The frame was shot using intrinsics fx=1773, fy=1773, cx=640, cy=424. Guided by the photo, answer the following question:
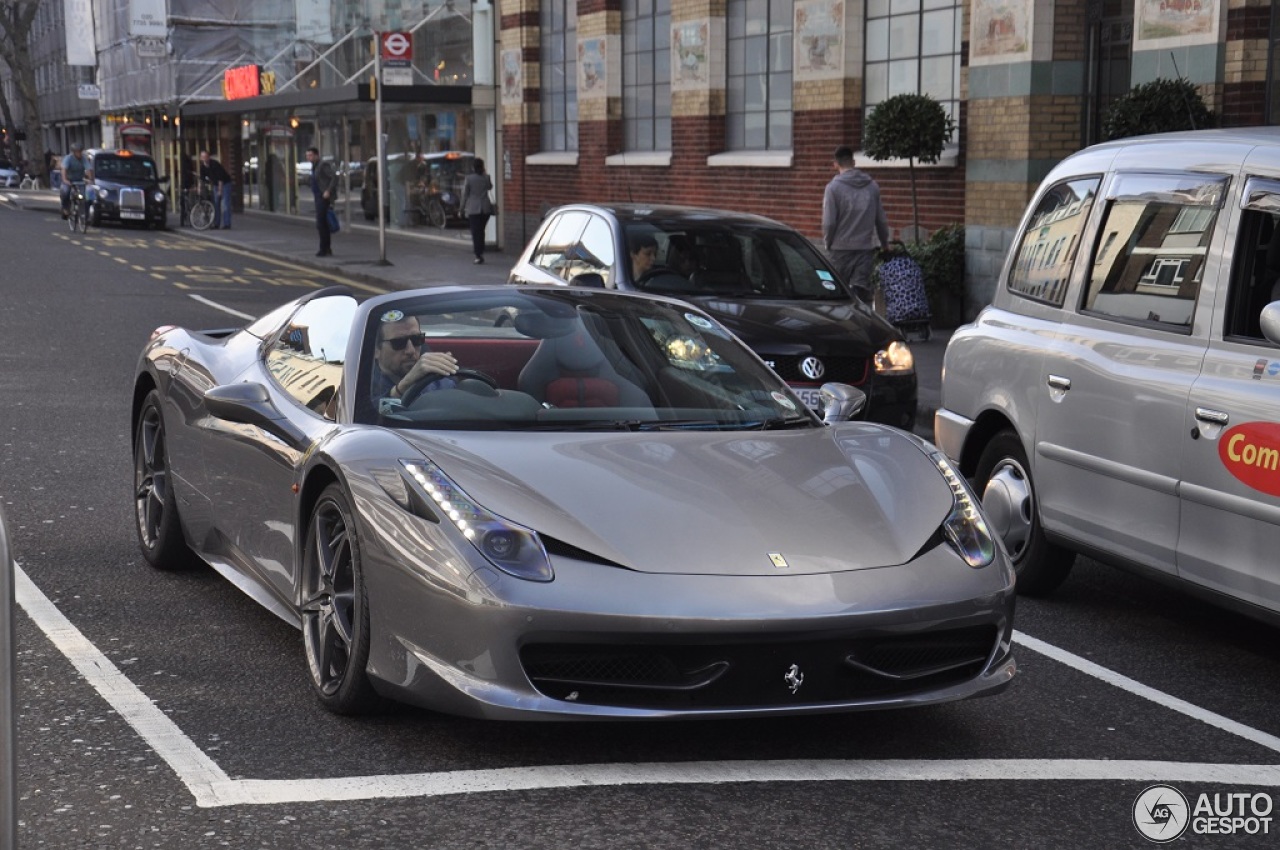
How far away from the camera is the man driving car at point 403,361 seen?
566cm

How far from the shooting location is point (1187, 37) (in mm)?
15945

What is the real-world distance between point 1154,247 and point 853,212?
10561 mm

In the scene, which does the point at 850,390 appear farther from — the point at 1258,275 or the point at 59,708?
the point at 59,708

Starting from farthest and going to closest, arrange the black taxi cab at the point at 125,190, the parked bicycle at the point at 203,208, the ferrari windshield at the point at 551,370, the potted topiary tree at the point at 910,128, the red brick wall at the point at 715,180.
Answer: the parked bicycle at the point at 203,208 < the black taxi cab at the point at 125,190 < the red brick wall at the point at 715,180 < the potted topiary tree at the point at 910,128 < the ferrari windshield at the point at 551,370

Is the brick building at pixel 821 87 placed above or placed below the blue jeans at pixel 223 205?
above

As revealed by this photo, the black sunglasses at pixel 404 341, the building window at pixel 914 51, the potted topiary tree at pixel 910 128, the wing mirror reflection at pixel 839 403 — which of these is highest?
the building window at pixel 914 51

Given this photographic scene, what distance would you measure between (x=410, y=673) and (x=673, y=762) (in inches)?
29.4

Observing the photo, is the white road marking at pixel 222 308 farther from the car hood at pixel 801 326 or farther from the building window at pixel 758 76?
the car hood at pixel 801 326

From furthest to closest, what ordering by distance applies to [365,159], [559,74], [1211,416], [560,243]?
[365,159] < [559,74] < [560,243] < [1211,416]

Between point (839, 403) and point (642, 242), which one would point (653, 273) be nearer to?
point (642, 242)

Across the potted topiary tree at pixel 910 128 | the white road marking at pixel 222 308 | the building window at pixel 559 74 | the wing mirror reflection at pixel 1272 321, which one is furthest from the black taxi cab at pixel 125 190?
the wing mirror reflection at pixel 1272 321

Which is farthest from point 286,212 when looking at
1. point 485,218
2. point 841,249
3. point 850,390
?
point 850,390

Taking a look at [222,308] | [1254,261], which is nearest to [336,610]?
[1254,261]

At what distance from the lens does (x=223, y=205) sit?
4272 centimetres
